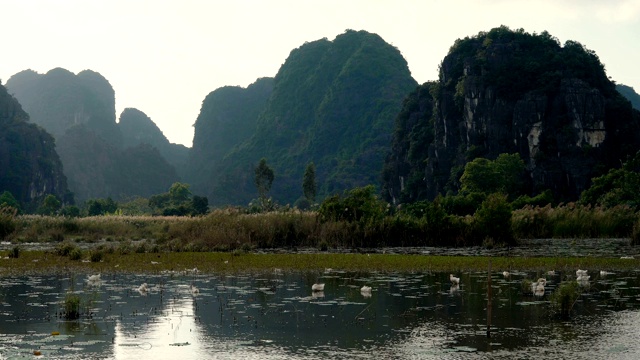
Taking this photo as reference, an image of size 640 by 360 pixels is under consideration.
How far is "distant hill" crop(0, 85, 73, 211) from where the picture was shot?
134 metres

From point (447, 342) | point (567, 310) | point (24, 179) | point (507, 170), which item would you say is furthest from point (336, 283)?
point (24, 179)

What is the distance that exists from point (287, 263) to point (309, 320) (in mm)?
10763

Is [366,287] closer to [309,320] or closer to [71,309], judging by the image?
[309,320]

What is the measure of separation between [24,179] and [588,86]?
98.2 m

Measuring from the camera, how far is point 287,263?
24844 mm

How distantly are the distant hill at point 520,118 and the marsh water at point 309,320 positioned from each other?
6935 cm

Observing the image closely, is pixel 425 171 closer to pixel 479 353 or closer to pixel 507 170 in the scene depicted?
pixel 507 170

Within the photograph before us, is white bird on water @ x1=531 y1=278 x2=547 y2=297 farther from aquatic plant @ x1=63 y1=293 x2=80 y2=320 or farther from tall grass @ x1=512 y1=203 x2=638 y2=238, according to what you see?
tall grass @ x1=512 y1=203 x2=638 y2=238

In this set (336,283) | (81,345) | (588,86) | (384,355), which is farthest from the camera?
(588,86)

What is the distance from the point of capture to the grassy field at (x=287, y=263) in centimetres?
2327

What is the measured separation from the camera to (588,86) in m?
88.9

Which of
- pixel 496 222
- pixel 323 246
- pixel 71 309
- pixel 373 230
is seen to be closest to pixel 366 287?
pixel 71 309

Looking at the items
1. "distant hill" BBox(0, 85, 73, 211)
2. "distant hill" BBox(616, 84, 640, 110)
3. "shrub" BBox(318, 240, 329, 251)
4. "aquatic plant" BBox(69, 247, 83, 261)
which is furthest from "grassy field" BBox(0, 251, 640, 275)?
"distant hill" BBox(616, 84, 640, 110)

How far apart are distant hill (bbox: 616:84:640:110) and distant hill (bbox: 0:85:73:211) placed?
134607 millimetres
